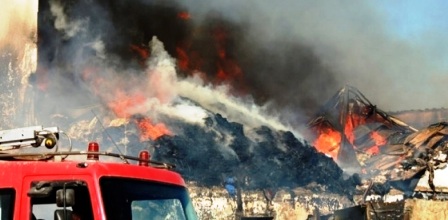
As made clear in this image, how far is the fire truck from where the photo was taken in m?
4.54

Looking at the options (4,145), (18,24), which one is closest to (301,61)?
(18,24)

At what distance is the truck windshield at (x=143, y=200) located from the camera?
4.64 meters

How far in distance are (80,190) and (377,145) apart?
19495 millimetres

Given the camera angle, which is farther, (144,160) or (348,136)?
(348,136)

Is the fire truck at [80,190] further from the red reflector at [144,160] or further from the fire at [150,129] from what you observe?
the fire at [150,129]

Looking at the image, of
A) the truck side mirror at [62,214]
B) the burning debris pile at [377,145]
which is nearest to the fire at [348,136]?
the burning debris pile at [377,145]

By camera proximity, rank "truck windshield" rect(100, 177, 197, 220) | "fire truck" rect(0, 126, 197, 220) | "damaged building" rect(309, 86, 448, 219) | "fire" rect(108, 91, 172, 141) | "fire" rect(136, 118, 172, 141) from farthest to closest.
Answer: "fire" rect(108, 91, 172, 141) < "fire" rect(136, 118, 172, 141) < "damaged building" rect(309, 86, 448, 219) < "truck windshield" rect(100, 177, 197, 220) < "fire truck" rect(0, 126, 197, 220)

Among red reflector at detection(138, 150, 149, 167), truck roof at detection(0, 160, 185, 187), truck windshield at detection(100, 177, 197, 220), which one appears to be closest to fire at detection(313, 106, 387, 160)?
red reflector at detection(138, 150, 149, 167)

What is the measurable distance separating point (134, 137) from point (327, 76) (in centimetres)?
1357

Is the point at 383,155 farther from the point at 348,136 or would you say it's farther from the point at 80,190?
the point at 80,190

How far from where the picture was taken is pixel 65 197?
4.48 metres

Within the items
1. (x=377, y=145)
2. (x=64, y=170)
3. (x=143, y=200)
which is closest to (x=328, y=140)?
(x=377, y=145)

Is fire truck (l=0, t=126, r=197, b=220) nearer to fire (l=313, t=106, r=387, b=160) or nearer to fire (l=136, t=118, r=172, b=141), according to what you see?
fire (l=136, t=118, r=172, b=141)

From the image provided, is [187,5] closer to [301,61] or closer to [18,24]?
[301,61]
